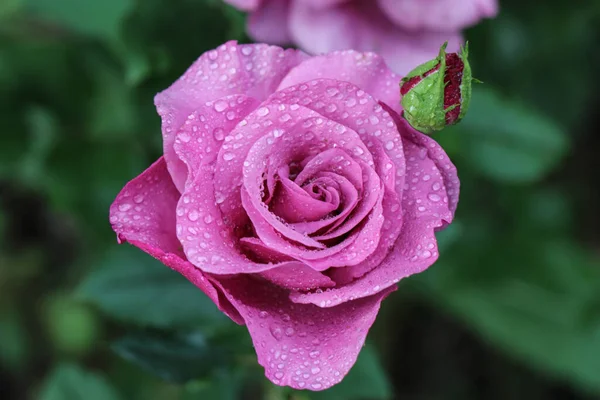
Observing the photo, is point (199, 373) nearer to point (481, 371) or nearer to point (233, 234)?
point (233, 234)

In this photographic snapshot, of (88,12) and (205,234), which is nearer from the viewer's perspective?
(205,234)

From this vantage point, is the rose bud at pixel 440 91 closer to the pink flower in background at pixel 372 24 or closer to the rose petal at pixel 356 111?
the rose petal at pixel 356 111

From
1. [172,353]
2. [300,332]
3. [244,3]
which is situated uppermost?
[244,3]

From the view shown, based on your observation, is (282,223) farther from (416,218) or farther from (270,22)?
(270,22)

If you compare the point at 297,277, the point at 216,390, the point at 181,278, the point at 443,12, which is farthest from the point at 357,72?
the point at 216,390

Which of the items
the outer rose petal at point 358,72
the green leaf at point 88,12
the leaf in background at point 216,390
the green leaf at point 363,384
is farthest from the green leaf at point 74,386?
the outer rose petal at point 358,72
